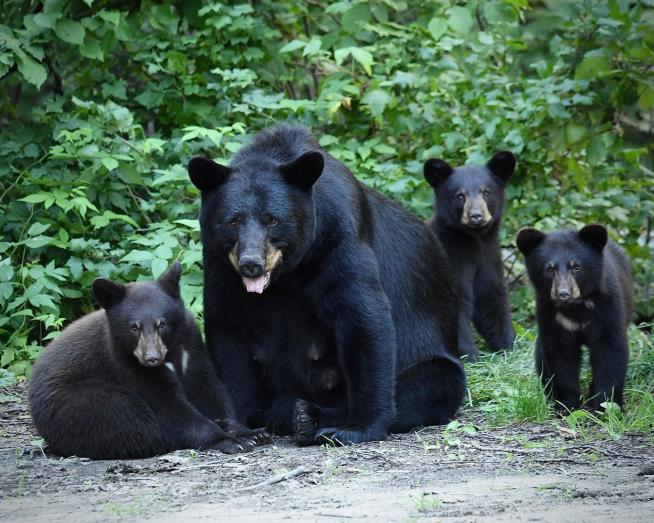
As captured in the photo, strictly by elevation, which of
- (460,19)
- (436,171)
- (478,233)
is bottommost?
(478,233)

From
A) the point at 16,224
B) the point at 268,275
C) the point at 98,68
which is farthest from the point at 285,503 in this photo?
the point at 98,68

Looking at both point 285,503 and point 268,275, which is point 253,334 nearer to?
point 268,275

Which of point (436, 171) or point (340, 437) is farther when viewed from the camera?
point (436, 171)

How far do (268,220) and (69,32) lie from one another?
400cm

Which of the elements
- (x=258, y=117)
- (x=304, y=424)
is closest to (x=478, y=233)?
(x=258, y=117)

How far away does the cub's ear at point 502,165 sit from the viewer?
9207 millimetres

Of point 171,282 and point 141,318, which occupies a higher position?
point 171,282

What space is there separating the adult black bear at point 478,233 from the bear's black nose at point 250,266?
3759 millimetres

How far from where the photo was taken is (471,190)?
905 cm

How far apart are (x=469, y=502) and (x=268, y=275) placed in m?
1.79

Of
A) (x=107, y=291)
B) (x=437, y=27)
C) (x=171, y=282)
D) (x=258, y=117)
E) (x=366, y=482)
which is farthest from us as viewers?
(x=258, y=117)

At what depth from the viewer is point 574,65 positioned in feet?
31.5

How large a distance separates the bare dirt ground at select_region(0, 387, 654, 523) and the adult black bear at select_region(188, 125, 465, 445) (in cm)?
26

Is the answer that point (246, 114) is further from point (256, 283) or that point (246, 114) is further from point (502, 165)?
point (256, 283)
